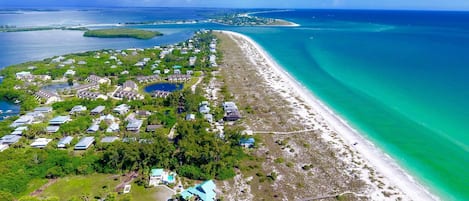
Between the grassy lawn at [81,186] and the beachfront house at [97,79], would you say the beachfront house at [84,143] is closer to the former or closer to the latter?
the grassy lawn at [81,186]

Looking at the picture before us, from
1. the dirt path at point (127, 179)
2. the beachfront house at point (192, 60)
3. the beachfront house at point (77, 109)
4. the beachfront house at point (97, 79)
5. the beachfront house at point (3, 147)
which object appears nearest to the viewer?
the dirt path at point (127, 179)

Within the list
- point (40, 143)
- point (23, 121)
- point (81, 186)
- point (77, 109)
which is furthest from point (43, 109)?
point (81, 186)

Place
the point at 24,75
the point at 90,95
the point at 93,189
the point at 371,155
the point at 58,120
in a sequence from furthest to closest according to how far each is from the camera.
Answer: the point at 24,75 → the point at 90,95 → the point at 58,120 → the point at 371,155 → the point at 93,189

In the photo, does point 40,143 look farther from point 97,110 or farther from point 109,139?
point 97,110

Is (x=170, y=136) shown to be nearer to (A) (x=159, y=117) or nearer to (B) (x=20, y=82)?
(A) (x=159, y=117)

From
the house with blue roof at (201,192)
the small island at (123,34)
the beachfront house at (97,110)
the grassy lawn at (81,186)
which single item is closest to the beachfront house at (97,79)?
the beachfront house at (97,110)

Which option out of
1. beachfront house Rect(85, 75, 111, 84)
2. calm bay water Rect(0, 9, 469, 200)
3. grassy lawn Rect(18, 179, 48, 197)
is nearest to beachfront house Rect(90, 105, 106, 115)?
beachfront house Rect(85, 75, 111, 84)
